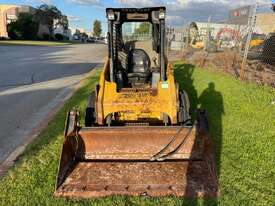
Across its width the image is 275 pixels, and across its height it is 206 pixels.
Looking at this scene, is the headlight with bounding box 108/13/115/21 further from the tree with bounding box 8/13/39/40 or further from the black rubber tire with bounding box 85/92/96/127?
the tree with bounding box 8/13/39/40

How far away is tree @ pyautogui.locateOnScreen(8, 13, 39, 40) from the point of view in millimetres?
58103

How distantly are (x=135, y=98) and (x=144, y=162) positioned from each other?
1.16 metres

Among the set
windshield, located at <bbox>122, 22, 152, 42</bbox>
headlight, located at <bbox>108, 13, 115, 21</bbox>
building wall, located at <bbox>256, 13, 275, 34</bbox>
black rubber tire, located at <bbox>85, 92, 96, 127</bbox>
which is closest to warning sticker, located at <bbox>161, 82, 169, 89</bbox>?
black rubber tire, located at <bbox>85, 92, 96, 127</bbox>

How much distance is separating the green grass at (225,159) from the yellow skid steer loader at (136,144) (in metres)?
0.23

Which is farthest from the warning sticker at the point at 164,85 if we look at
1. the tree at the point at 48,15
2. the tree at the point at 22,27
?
the tree at the point at 48,15

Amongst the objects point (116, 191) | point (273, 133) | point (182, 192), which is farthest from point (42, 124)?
point (273, 133)

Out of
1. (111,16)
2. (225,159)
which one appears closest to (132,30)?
(111,16)

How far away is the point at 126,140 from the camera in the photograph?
4949mm

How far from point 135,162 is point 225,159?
144cm

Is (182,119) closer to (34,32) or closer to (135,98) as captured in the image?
(135,98)

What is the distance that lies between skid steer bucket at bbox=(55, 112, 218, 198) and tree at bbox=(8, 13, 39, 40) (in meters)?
57.9

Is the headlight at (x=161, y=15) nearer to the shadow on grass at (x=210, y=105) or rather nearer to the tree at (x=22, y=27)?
the shadow on grass at (x=210, y=105)

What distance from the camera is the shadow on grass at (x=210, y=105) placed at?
5530 millimetres

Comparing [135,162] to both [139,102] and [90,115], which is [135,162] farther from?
[90,115]
